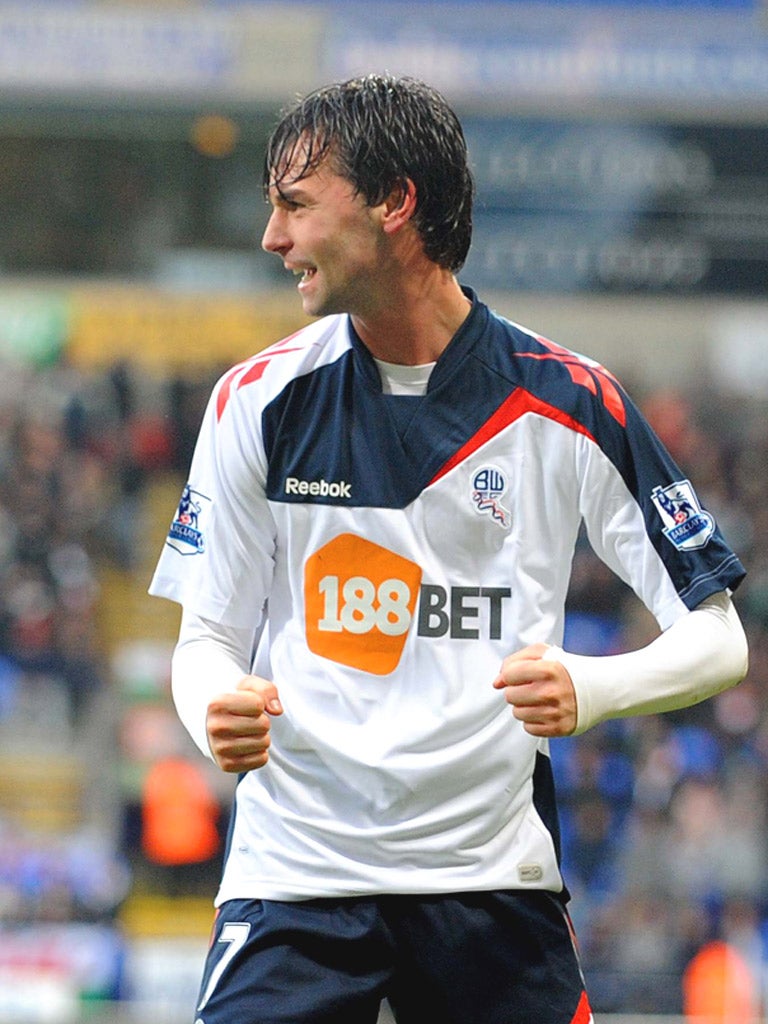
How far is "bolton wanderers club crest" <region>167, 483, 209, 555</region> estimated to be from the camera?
2.59m

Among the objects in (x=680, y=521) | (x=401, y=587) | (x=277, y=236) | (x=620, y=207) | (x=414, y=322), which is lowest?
(x=401, y=587)

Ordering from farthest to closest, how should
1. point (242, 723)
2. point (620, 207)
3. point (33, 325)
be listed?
point (33, 325), point (620, 207), point (242, 723)

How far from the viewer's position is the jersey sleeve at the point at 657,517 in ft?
8.16

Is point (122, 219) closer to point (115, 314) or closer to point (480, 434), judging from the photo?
point (115, 314)

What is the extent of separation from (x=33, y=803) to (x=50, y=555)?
4.90ft

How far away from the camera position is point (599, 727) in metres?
9.42

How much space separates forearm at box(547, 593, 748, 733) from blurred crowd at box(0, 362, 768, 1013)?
20.4ft

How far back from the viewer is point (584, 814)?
924cm

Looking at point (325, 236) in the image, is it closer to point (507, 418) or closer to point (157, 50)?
point (507, 418)

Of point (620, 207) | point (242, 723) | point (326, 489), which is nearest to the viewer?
point (242, 723)

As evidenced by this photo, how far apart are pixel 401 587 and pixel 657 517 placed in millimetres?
375

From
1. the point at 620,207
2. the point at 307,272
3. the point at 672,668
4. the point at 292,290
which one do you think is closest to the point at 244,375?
the point at 307,272

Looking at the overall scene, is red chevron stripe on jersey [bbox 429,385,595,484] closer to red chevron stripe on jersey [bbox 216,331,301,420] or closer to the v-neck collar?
the v-neck collar

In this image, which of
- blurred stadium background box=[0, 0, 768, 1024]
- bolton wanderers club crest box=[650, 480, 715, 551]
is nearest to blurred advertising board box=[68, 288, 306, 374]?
blurred stadium background box=[0, 0, 768, 1024]
